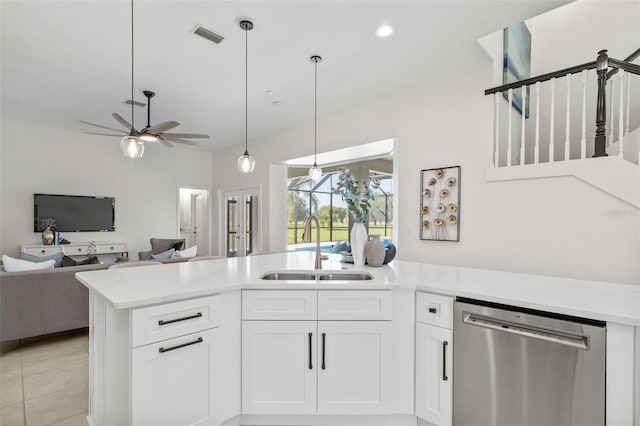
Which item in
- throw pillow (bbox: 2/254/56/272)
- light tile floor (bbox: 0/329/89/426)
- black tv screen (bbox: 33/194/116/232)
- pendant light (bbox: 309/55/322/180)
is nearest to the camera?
light tile floor (bbox: 0/329/89/426)

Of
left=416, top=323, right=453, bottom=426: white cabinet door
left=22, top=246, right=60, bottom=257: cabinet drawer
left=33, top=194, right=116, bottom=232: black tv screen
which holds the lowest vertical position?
left=416, top=323, right=453, bottom=426: white cabinet door

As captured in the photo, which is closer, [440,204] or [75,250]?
[440,204]

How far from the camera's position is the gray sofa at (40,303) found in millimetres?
2750

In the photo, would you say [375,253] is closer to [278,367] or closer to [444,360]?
[444,360]

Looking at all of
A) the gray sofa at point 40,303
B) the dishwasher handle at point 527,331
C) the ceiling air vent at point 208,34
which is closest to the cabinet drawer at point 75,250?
the gray sofa at point 40,303

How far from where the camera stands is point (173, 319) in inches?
59.9

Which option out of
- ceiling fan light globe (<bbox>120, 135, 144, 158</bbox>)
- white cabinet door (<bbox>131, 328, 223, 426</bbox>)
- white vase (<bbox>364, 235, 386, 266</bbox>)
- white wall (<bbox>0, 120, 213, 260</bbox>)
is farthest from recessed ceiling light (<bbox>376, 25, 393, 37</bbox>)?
white wall (<bbox>0, 120, 213, 260</bbox>)

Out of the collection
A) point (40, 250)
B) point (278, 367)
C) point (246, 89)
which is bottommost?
point (278, 367)

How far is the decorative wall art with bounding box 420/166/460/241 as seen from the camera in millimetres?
3316

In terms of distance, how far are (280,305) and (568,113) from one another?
2764 mm

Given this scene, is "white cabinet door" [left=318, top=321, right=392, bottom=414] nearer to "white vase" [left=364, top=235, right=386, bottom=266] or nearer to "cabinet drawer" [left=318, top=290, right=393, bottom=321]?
"cabinet drawer" [left=318, top=290, right=393, bottom=321]

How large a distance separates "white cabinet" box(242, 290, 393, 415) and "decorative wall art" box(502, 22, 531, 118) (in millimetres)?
2769

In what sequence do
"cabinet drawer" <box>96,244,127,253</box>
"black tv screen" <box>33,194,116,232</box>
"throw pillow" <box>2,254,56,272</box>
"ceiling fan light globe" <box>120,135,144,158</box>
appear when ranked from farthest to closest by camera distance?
"cabinet drawer" <box>96,244,127,253</box>
"black tv screen" <box>33,194,116,232</box>
"throw pillow" <box>2,254,56,272</box>
"ceiling fan light globe" <box>120,135,144,158</box>

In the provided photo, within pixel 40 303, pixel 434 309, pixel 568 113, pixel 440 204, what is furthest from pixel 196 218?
pixel 568 113
